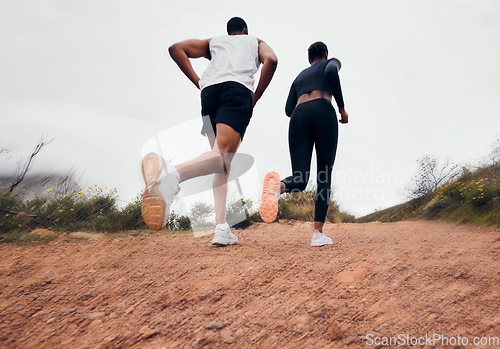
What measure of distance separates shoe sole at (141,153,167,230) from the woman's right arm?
6.28 ft

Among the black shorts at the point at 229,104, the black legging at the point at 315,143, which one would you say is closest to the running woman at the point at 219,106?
the black shorts at the point at 229,104

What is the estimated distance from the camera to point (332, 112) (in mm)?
3416

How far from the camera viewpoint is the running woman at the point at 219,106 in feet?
8.25

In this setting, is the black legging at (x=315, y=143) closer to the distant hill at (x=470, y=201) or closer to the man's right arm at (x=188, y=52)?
the man's right arm at (x=188, y=52)

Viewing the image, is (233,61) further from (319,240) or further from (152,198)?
(319,240)

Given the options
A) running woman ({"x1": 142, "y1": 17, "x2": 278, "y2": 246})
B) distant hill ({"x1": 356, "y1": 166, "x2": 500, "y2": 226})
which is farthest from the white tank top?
distant hill ({"x1": 356, "y1": 166, "x2": 500, "y2": 226})

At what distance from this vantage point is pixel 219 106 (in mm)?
3121

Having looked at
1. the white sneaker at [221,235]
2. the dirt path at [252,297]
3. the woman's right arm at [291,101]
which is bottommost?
the dirt path at [252,297]

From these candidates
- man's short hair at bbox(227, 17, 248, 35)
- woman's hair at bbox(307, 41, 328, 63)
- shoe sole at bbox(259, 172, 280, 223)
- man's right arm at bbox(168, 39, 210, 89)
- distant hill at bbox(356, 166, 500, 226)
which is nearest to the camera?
shoe sole at bbox(259, 172, 280, 223)

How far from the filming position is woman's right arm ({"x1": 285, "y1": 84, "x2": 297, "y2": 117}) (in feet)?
12.6

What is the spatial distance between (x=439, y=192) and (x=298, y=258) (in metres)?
5.55

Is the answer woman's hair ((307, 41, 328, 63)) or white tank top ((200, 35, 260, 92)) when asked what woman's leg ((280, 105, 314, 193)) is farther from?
woman's hair ((307, 41, 328, 63))

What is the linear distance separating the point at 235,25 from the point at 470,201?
490 cm

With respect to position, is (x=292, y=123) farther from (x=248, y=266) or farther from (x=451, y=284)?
(x=451, y=284)
